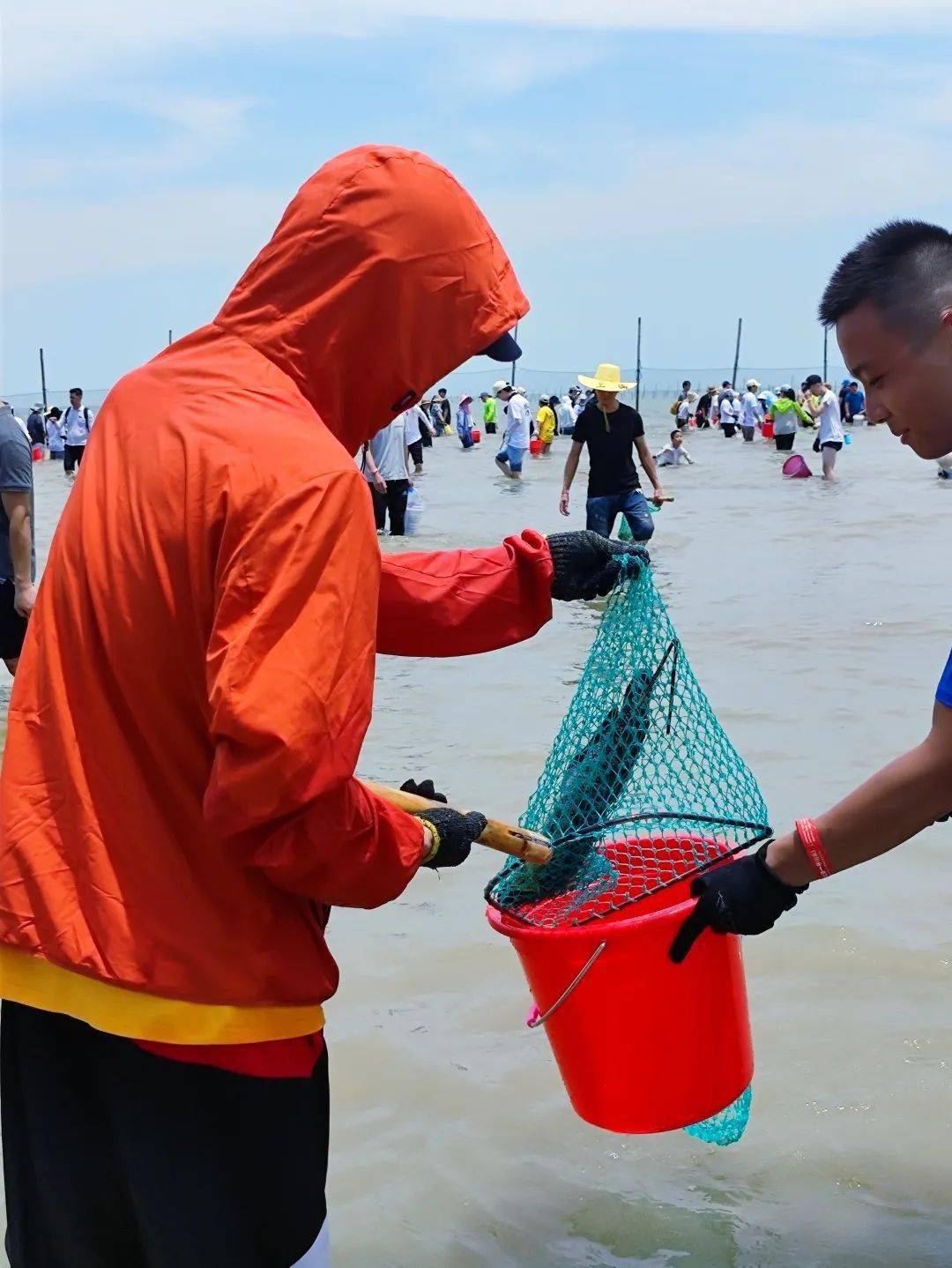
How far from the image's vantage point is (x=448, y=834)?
2186mm

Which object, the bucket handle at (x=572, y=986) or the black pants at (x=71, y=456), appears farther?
the black pants at (x=71, y=456)

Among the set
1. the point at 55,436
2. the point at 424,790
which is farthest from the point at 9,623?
the point at 55,436

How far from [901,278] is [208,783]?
1.50 meters

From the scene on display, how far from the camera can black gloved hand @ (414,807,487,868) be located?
2154mm

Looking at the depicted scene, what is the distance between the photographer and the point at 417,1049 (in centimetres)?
376

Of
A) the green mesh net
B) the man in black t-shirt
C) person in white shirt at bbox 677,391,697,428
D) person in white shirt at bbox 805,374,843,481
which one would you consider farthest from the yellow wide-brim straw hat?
person in white shirt at bbox 677,391,697,428

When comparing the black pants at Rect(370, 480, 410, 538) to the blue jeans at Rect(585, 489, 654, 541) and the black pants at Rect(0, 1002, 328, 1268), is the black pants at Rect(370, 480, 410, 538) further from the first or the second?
the black pants at Rect(0, 1002, 328, 1268)

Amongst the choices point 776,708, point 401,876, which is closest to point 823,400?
point 776,708

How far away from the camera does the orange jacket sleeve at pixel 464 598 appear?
2.60 meters

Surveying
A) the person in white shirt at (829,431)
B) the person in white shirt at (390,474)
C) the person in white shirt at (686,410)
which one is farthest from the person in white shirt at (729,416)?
the person in white shirt at (390,474)

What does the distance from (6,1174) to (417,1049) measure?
1813mm

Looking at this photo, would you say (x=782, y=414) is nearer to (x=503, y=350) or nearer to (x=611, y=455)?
(x=611, y=455)

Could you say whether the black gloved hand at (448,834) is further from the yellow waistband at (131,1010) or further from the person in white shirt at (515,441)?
the person in white shirt at (515,441)

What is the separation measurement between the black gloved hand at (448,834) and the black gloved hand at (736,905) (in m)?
0.57
